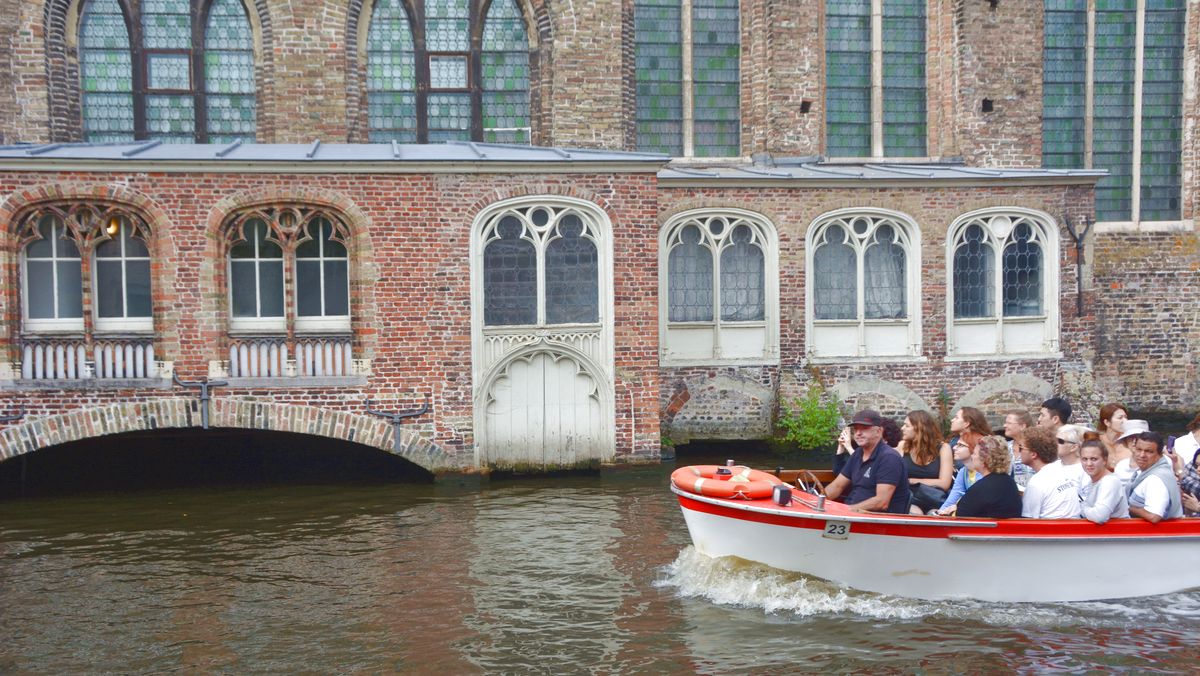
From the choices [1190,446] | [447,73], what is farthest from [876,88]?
[1190,446]

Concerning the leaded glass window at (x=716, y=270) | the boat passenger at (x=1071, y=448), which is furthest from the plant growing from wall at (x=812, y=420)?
the boat passenger at (x=1071, y=448)

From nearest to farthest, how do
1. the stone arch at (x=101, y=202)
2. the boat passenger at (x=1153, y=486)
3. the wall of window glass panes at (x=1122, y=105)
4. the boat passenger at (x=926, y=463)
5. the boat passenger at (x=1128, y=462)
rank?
1. the boat passenger at (x=1153, y=486)
2. the boat passenger at (x=1128, y=462)
3. the boat passenger at (x=926, y=463)
4. the stone arch at (x=101, y=202)
5. the wall of window glass panes at (x=1122, y=105)

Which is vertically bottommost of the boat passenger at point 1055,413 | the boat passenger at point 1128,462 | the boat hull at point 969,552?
the boat hull at point 969,552

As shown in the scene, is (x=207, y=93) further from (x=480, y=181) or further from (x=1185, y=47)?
(x=1185, y=47)

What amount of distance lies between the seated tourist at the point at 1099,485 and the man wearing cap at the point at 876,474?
55.4 inches

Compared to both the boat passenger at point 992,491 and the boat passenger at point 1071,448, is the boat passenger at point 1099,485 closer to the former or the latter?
the boat passenger at point 1071,448

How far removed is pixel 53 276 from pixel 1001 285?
1379 centimetres

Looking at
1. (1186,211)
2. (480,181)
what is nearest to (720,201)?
(480,181)

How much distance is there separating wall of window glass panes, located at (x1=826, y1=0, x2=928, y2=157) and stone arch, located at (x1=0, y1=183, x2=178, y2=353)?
11780mm

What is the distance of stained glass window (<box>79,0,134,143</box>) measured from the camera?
1881 cm

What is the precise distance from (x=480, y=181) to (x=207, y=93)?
22.4 feet

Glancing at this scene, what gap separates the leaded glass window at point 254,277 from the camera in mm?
14852

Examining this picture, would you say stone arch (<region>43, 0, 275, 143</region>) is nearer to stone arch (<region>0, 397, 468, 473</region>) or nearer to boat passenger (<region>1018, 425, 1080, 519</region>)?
stone arch (<region>0, 397, 468, 473</region>)

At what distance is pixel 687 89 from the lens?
20391 millimetres
